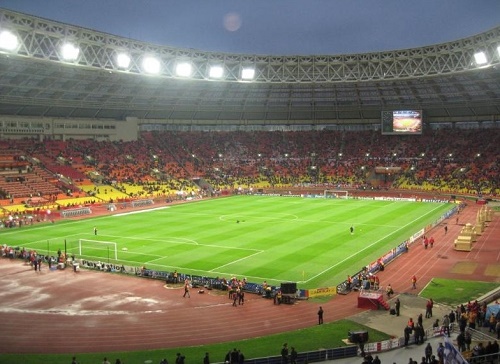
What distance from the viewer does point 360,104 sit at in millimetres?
95188

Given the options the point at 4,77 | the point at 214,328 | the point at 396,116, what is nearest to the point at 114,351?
the point at 214,328

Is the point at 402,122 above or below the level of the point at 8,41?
below

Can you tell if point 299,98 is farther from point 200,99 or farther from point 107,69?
point 107,69

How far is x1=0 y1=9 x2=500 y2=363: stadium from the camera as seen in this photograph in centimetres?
2723

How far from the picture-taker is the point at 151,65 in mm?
65188

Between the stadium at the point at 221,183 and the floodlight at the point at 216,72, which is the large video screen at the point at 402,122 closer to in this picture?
the stadium at the point at 221,183

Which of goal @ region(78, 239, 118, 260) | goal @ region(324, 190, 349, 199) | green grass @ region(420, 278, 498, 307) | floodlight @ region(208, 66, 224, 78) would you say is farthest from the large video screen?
green grass @ region(420, 278, 498, 307)

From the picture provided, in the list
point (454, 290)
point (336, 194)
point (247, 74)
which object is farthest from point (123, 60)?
point (454, 290)

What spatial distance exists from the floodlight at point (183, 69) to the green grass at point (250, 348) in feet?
169

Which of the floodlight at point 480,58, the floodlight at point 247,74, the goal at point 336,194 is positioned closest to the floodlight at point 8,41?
the floodlight at point 247,74

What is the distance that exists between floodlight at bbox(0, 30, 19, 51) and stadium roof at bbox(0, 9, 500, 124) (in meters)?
0.59

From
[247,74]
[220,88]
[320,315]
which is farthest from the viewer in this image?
[220,88]

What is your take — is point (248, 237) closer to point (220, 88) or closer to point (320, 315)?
point (320, 315)

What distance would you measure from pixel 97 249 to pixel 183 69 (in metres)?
35.0
